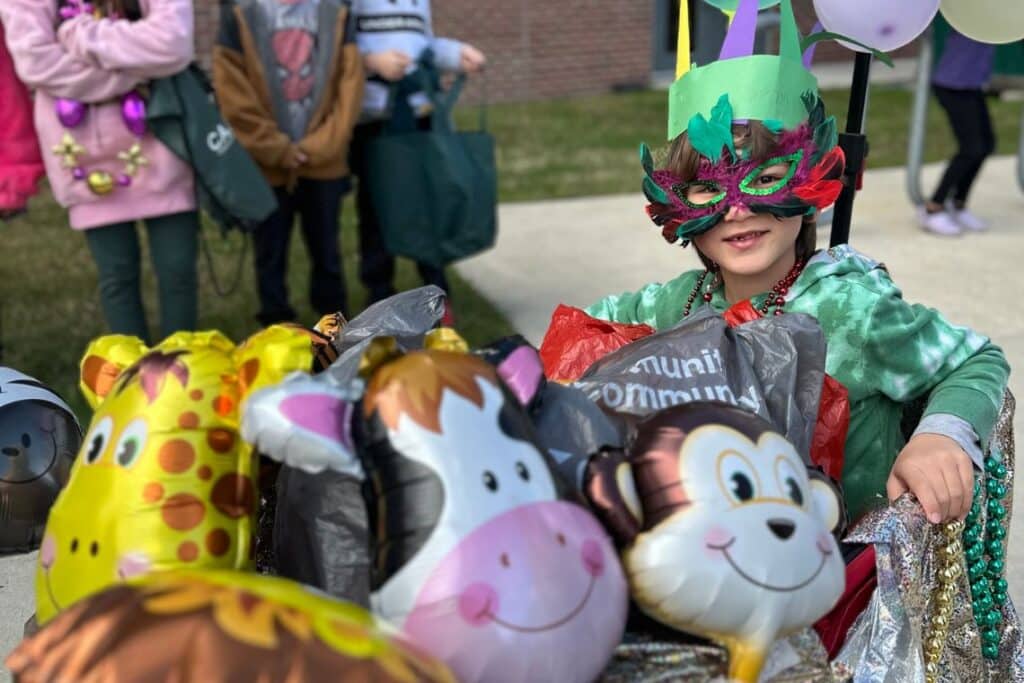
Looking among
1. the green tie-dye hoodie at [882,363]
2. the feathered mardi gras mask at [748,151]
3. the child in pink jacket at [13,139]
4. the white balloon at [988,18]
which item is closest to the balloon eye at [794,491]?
the green tie-dye hoodie at [882,363]

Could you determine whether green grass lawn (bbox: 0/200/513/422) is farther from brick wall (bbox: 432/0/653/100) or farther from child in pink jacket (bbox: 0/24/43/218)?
brick wall (bbox: 432/0/653/100)

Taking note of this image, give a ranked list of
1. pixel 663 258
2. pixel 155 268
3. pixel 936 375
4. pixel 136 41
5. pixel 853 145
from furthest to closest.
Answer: pixel 663 258
pixel 155 268
pixel 136 41
pixel 853 145
pixel 936 375

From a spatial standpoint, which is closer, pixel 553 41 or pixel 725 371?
pixel 725 371

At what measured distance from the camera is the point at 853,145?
7.57 ft

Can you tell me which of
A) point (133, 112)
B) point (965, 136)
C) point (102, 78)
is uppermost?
point (102, 78)

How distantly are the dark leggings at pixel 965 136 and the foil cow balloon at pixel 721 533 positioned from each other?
5.29m

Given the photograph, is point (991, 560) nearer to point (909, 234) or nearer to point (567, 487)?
point (567, 487)

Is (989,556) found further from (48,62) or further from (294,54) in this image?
(294,54)

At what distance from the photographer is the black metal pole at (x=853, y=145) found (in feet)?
7.56

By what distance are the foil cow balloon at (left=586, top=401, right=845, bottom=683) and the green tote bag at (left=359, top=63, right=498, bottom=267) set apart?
3008mm

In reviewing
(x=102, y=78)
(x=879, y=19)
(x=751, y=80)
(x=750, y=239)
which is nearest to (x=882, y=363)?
(x=750, y=239)

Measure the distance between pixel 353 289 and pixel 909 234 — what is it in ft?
9.56

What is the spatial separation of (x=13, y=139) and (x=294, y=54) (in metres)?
1.05

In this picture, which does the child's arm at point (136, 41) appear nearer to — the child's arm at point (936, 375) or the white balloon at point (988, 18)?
the white balloon at point (988, 18)
